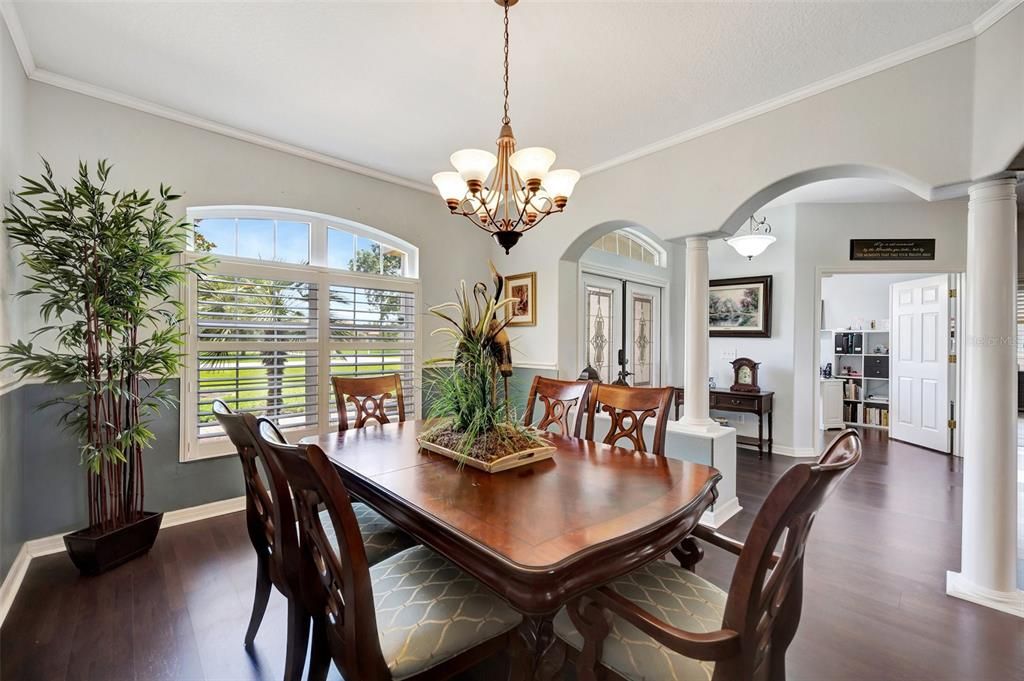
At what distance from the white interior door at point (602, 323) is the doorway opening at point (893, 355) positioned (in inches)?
85.5

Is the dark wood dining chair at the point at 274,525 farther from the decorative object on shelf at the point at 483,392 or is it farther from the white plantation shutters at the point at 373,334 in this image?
the white plantation shutters at the point at 373,334

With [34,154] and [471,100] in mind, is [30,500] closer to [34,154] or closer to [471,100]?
[34,154]

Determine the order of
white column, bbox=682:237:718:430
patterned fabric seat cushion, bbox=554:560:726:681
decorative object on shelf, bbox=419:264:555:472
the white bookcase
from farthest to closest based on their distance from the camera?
the white bookcase, white column, bbox=682:237:718:430, decorative object on shelf, bbox=419:264:555:472, patterned fabric seat cushion, bbox=554:560:726:681

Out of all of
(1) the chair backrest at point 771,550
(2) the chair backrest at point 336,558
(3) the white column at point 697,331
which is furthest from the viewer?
(3) the white column at point 697,331

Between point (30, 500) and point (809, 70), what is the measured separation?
4.95 meters

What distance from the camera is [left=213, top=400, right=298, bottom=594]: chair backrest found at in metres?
1.24

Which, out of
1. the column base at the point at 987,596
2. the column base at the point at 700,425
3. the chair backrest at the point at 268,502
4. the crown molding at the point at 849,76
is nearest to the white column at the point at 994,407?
the column base at the point at 987,596

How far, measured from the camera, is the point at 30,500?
8.03ft

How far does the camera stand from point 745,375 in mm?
5055

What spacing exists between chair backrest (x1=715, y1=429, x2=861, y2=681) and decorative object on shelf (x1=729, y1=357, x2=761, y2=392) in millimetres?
4309

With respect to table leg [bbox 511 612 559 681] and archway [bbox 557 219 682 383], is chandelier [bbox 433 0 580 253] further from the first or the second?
archway [bbox 557 219 682 383]

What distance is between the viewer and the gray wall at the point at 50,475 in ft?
7.17

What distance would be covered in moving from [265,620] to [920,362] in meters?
6.87

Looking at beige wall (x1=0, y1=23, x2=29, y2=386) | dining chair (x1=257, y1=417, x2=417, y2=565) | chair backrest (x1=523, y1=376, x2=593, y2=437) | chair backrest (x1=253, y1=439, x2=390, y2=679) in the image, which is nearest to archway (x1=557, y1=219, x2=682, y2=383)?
chair backrest (x1=523, y1=376, x2=593, y2=437)
